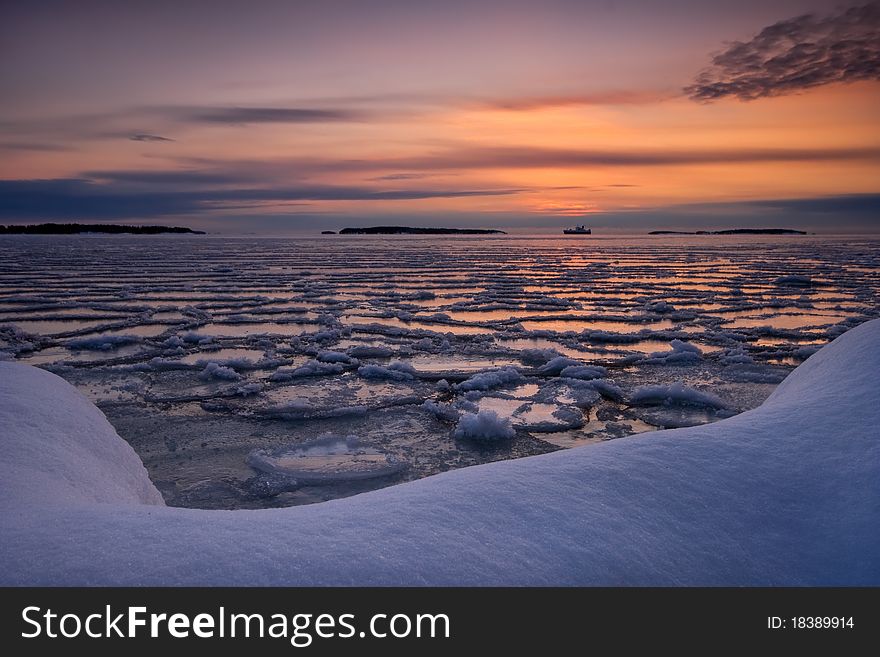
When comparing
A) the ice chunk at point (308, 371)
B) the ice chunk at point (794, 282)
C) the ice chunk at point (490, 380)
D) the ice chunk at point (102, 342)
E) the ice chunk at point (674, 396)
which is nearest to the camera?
the ice chunk at point (674, 396)

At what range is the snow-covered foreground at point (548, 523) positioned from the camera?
1.28 metres

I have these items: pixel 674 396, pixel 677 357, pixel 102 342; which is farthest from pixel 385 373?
pixel 102 342

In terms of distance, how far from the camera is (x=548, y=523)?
1.46 m

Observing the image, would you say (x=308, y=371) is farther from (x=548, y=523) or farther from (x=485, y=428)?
(x=548, y=523)

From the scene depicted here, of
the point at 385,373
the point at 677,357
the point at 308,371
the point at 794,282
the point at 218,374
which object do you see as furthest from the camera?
the point at 794,282

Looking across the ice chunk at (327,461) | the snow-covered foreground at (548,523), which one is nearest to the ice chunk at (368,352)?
the ice chunk at (327,461)

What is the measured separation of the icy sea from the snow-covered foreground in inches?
58.5

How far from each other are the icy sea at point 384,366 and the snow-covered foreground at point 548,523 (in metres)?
1.49

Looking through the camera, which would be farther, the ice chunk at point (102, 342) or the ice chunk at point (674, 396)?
the ice chunk at point (102, 342)

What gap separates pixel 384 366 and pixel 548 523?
455cm

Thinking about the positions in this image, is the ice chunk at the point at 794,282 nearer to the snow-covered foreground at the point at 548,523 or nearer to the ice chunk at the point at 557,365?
the ice chunk at the point at 557,365

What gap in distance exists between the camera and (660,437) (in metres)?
1.86
